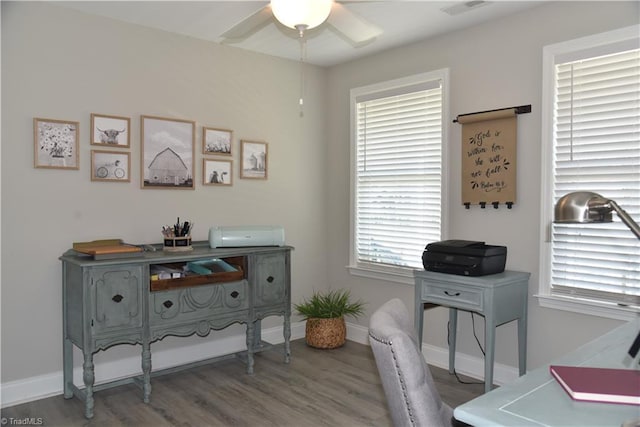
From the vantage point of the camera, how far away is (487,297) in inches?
116

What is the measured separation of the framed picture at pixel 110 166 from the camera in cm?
336

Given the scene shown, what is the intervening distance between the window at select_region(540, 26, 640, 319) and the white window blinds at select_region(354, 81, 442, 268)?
2.88 feet

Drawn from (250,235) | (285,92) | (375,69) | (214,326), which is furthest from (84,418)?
(375,69)

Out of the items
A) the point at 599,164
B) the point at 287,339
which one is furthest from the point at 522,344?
the point at 287,339

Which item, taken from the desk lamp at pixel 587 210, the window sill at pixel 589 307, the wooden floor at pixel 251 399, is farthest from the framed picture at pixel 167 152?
the desk lamp at pixel 587 210

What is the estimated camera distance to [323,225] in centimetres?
475

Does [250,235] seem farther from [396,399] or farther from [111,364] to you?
[396,399]

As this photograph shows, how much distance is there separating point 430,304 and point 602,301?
3.43 ft

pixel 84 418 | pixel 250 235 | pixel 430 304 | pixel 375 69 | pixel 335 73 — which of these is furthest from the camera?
pixel 335 73

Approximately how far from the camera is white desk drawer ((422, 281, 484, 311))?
3025 mm

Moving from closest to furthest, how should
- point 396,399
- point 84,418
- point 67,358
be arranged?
point 396,399 → point 84,418 → point 67,358

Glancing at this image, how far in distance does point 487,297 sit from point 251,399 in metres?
1.63

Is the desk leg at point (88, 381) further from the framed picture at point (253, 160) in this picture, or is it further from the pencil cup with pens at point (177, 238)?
the framed picture at point (253, 160)

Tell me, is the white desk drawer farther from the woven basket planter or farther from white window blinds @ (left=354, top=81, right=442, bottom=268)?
the woven basket planter
